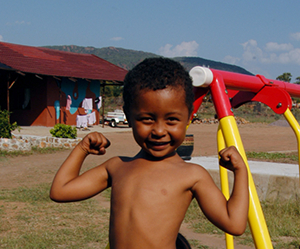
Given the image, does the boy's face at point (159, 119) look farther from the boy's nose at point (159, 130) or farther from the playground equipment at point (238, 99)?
the playground equipment at point (238, 99)

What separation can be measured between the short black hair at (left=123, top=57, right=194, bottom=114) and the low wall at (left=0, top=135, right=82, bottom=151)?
8.96 metres

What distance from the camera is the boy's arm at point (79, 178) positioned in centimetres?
148

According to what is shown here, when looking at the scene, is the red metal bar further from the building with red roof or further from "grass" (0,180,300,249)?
the building with red roof

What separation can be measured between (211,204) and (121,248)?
1.22ft

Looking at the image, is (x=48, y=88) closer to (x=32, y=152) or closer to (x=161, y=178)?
(x=32, y=152)

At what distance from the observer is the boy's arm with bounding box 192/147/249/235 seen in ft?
4.06

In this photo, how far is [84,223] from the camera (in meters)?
4.21

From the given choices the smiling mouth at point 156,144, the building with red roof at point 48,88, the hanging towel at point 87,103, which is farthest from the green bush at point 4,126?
the smiling mouth at point 156,144

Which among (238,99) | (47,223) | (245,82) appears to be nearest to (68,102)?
(47,223)

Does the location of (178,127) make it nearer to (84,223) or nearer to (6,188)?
(84,223)

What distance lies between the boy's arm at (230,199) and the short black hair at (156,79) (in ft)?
0.86

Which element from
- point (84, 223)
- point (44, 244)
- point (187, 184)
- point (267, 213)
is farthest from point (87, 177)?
point (267, 213)

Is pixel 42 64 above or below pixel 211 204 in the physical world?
above

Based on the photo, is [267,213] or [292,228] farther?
[267,213]
